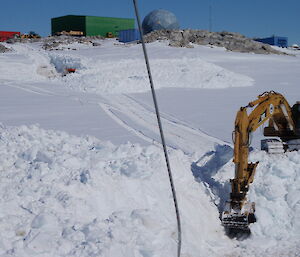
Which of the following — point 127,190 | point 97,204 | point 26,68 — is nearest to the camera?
Result: point 97,204

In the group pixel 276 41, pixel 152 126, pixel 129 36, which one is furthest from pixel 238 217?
pixel 276 41

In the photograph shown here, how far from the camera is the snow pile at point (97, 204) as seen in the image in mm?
5113

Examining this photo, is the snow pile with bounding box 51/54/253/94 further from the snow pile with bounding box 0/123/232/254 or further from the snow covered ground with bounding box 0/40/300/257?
the snow pile with bounding box 0/123/232/254

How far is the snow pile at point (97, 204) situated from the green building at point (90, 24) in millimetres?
47859

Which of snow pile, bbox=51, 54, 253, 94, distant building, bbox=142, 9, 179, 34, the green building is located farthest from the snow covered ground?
the green building

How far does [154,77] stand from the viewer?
2222cm

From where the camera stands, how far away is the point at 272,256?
19.7 feet

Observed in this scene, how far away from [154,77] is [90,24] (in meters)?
35.7

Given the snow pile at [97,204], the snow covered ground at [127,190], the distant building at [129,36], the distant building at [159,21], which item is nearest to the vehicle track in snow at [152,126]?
the snow covered ground at [127,190]

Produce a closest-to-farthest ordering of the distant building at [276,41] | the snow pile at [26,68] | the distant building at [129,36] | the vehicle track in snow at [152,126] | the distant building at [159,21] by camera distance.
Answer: the vehicle track in snow at [152,126] < the snow pile at [26,68] < the distant building at [129,36] < the distant building at [159,21] < the distant building at [276,41]

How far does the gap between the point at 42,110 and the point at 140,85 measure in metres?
6.22

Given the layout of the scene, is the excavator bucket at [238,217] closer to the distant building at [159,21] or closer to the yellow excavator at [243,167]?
the yellow excavator at [243,167]

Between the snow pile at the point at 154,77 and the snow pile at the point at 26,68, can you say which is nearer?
the snow pile at the point at 154,77

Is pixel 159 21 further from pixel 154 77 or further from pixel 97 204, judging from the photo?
pixel 97 204
